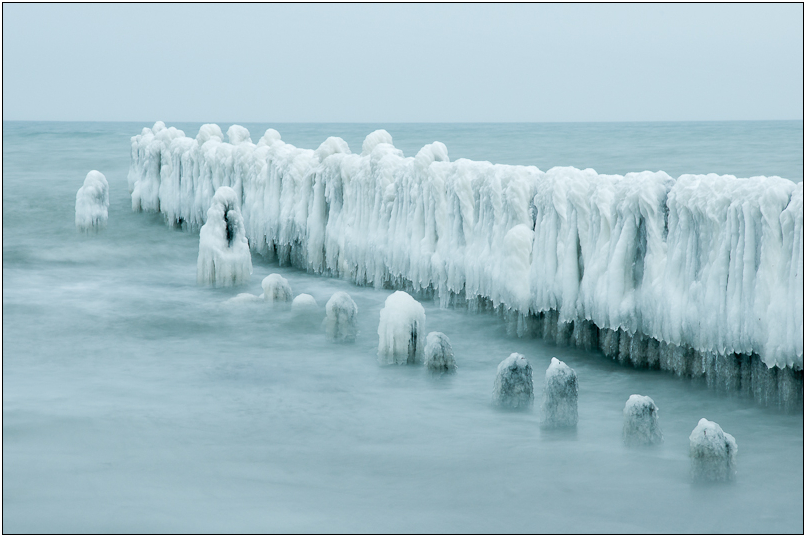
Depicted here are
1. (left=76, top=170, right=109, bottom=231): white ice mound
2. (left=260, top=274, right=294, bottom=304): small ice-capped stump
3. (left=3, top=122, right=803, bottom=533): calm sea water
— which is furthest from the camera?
(left=76, top=170, right=109, bottom=231): white ice mound

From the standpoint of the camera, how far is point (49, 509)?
444 cm

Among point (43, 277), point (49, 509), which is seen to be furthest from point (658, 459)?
point (43, 277)

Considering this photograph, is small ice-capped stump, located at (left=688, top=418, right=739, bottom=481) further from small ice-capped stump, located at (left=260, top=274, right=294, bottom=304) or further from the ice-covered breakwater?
small ice-capped stump, located at (left=260, top=274, right=294, bottom=304)

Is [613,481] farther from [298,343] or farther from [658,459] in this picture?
[298,343]

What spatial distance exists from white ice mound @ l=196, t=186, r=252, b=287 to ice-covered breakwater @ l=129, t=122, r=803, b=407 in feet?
3.23

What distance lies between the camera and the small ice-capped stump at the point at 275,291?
8688mm

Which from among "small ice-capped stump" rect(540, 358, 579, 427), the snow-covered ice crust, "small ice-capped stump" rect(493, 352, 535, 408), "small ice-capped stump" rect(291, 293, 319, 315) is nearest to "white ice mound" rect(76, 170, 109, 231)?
the snow-covered ice crust

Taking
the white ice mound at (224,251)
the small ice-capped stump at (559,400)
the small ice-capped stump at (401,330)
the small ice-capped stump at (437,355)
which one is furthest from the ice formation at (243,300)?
the small ice-capped stump at (559,400)

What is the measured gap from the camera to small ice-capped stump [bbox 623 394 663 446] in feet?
16.3

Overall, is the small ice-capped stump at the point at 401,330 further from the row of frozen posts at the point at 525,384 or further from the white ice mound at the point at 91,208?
the white ice mound at the point at 91,208

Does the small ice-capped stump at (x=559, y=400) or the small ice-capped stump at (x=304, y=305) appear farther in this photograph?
the small ice-capped stump at (x=304, y=305)

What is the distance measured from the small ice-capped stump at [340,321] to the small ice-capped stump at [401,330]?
777 mm

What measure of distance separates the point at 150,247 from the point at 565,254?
7.35 metres

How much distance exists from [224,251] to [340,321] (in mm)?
2615
